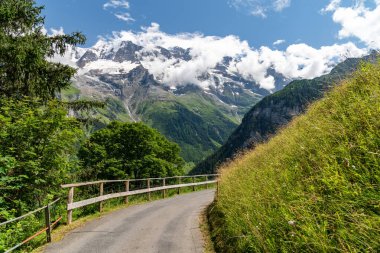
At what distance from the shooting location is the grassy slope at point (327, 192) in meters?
4.04

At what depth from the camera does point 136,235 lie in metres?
11.8

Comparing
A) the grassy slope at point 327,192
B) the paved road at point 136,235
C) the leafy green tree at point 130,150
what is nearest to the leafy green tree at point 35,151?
the paved road at point 136,235

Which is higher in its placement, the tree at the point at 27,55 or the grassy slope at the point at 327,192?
the tree at the point at 27,55

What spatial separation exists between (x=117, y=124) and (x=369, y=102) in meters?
39.5

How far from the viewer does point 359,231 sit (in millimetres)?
→ 3615

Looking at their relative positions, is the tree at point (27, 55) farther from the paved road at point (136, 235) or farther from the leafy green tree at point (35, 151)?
the paved road at point (136, 235)

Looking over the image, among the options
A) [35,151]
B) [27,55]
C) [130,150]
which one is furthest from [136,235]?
[130,150]

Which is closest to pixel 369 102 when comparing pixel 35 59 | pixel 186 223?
pixel 186 223

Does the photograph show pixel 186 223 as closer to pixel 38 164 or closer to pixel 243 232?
pixel 38 164

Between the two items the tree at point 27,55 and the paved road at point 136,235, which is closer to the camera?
the paved road at point 136,235

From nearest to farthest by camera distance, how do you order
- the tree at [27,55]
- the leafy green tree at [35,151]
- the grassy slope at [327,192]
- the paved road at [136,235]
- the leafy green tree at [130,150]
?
the grassy slope at [327,192] < the paved road at [136,235] < the leafy green tree at [35,151] < the tree at [27,55] < the leafy green tree at [130,150]

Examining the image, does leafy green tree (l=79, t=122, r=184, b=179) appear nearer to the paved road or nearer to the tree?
the tree

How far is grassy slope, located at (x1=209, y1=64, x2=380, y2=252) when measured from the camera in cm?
404

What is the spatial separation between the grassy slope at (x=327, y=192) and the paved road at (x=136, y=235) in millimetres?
2512
